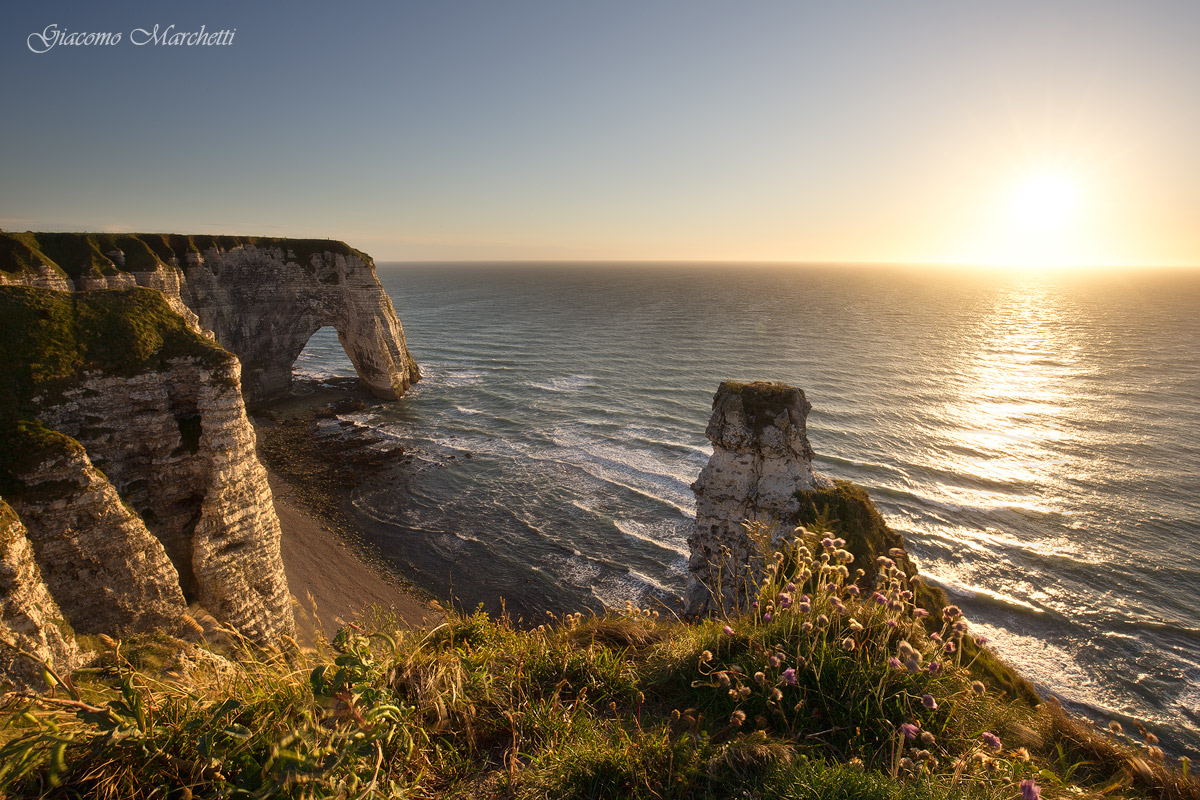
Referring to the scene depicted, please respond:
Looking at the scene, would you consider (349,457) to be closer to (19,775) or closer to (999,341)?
(19,775)

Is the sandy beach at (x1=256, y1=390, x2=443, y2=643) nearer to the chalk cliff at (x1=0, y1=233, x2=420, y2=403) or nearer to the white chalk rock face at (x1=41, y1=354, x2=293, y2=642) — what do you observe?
the white chalk rock face at (x1=41, y1=354, x2=293, y2=642)

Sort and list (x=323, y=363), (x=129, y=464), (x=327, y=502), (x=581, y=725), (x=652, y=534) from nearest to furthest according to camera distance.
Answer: (x=581, y=725)
(x=129, y=464)
(x=652, y=534)
(x=327, y=502)
(x=323, y=363)

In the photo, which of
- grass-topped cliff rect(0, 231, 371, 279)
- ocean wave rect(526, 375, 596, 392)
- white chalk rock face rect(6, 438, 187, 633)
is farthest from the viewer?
ocean wave rect(526, 375, 596, 392)

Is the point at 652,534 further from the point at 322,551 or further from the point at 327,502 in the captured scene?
the point at 327,502

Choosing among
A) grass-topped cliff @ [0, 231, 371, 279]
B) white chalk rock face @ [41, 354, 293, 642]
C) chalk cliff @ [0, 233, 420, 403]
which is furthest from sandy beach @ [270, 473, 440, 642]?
chalk cliff @ [0, 233, 420, 403]

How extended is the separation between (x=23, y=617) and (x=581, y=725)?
8.59m

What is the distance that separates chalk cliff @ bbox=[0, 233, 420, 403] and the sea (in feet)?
17.8

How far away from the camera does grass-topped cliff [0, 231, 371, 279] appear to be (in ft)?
71.6

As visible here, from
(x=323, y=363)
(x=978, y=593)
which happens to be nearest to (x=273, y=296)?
(x=323, y=363)

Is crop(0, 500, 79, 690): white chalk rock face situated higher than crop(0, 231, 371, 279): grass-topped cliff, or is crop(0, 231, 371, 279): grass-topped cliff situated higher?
crop(0, 231, 371, 279): grass-topped cliff

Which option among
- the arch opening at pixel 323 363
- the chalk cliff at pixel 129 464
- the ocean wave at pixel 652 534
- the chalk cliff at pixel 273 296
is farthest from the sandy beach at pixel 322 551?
the arch opening at pixel 323 363

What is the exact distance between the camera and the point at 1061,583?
19.0 meters

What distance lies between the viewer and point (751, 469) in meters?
13.7

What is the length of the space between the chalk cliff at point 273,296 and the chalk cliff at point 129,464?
74.2ft
